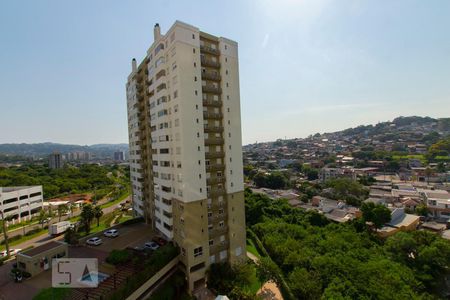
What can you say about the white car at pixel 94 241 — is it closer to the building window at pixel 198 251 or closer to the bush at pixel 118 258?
the bush at pixel 118 258

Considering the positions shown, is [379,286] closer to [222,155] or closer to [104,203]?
[222,155]

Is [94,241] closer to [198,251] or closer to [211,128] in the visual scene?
[198,251]

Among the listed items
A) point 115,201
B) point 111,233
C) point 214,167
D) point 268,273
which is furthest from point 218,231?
point 115,201

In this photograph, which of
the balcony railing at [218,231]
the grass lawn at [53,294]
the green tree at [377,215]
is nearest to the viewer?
the grass lawn at [53,294]

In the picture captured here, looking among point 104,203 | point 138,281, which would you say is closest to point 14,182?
point 104,203

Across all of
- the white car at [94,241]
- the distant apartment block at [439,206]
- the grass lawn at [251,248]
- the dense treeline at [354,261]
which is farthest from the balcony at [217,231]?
the distant apartment block at [439,206]

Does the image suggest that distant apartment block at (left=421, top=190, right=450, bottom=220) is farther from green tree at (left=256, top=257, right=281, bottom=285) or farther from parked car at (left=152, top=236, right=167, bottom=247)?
parked car at (left=152, top=236, right=167, bottom=247)

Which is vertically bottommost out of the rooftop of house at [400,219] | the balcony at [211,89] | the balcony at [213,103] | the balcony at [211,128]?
the rooftop of house at [400,219]
